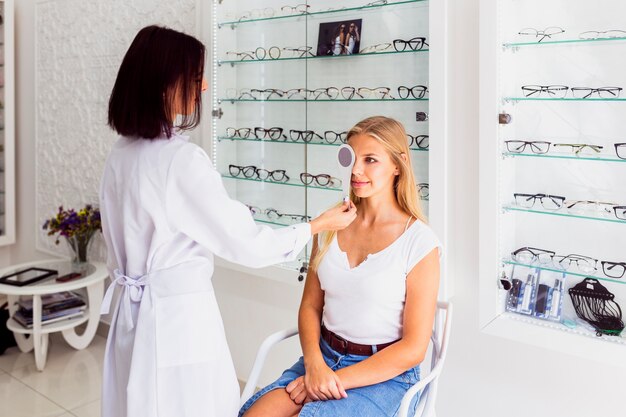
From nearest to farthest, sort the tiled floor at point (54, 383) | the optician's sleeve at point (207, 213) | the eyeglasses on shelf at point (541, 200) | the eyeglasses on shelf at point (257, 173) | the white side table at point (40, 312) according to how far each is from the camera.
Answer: the optician's sleeve at point (207, 213)
the eyeglasses on shelf at point (541, 200)
the eyeglasses on shelf at point (257, 173)
the tiled floor at point (54, 383)
the white side table at point (40, 312)

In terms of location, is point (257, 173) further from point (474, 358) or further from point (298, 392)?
point (298, 392)

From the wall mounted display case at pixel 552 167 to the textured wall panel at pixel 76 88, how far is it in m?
2.30

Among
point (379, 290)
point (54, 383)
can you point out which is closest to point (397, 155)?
point (379, 290)

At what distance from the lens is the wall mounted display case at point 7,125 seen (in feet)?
15.4

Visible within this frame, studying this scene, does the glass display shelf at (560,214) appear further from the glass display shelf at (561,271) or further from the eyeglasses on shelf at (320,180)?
the eyeglasses on shelf at (320,180)

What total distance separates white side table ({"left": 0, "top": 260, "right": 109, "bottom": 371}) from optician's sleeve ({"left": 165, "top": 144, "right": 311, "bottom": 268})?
2.38m

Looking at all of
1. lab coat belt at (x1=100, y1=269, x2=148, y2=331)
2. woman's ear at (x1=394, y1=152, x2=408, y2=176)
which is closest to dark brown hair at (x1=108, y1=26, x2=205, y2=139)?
lab coat belt at (x1=100, y1=269, x2=148, y2=331)

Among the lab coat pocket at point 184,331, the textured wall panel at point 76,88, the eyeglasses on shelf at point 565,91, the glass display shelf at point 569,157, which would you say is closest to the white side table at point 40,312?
the textured wall panel at point 76,88

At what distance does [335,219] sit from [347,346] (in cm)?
41

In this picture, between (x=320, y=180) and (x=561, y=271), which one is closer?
(x=561, y=271)

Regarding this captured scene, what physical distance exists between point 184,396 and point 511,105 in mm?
1649

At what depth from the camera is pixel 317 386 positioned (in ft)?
5.57

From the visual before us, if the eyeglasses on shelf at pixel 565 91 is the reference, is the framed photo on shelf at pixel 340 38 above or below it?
above

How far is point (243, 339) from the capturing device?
3.41 m
